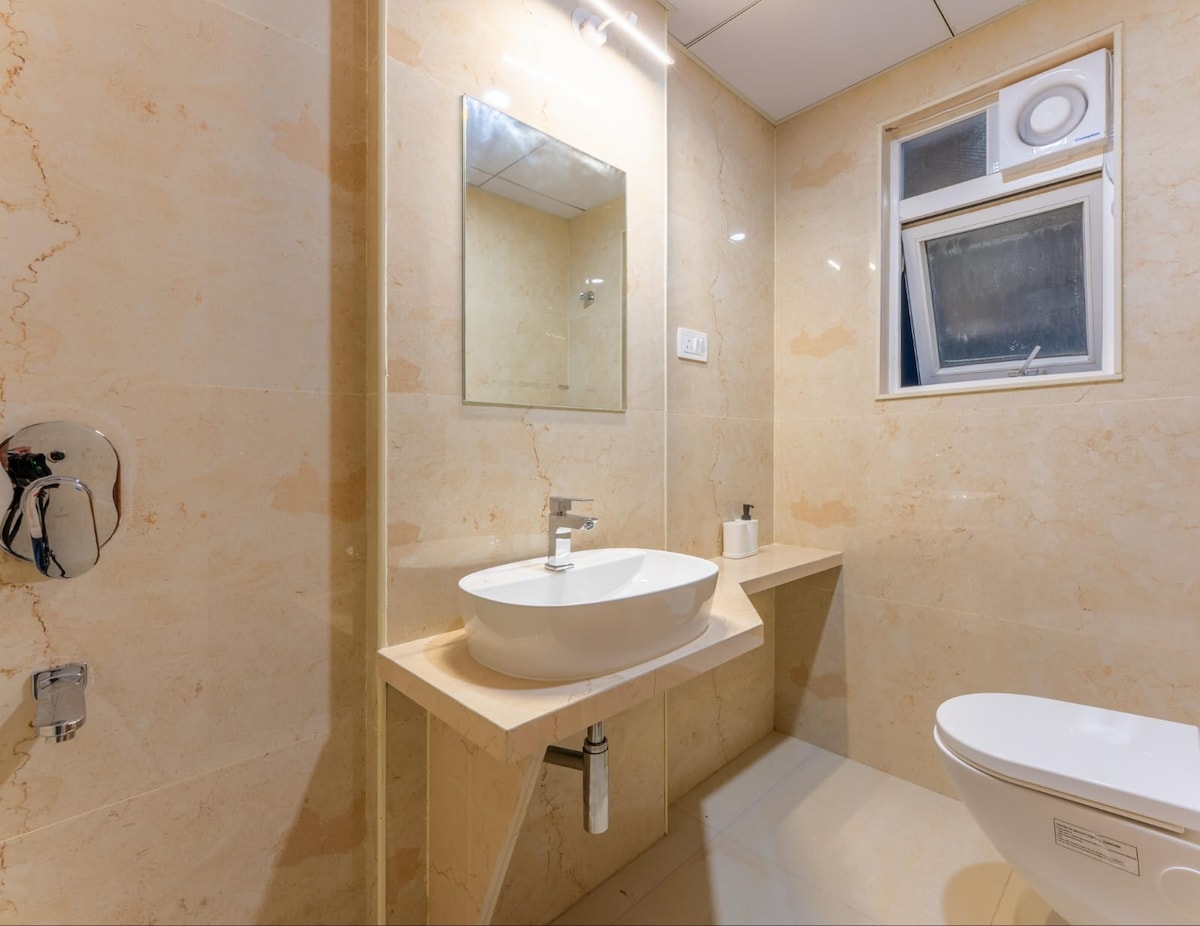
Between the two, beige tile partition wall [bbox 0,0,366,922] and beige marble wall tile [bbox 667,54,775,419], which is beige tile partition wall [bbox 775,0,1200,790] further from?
beige tile partition wall [bbox 0,0,366,922]

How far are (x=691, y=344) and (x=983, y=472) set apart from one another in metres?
0.97

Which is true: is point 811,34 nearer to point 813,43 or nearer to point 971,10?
point 813,43

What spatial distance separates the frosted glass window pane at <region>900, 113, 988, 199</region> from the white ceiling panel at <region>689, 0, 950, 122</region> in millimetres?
262

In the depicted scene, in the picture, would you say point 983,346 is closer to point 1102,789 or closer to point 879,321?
point 879,321

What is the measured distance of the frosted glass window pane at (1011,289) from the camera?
60.7 inches

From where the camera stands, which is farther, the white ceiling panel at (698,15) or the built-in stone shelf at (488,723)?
the white ceiling panel at (698,15)

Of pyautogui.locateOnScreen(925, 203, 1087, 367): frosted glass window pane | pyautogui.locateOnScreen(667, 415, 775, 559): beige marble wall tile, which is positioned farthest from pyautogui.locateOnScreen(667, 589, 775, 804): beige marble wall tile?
pyautogui.locateOnScreen(925, 203, 1087, 367): frosted glass window pane

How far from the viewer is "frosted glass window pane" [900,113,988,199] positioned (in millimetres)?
1671

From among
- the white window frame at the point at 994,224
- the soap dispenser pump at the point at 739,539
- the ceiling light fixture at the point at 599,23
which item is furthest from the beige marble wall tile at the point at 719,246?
the white window frame at the point at 994,224

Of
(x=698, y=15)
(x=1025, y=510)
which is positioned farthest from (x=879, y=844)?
(x=698, y=15)

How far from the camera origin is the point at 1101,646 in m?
1.39

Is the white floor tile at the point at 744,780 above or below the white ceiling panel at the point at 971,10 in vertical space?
below

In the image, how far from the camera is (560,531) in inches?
46.1

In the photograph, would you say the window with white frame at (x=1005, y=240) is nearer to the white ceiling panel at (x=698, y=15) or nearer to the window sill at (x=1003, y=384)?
the window sill at (x=1003, y=384)
